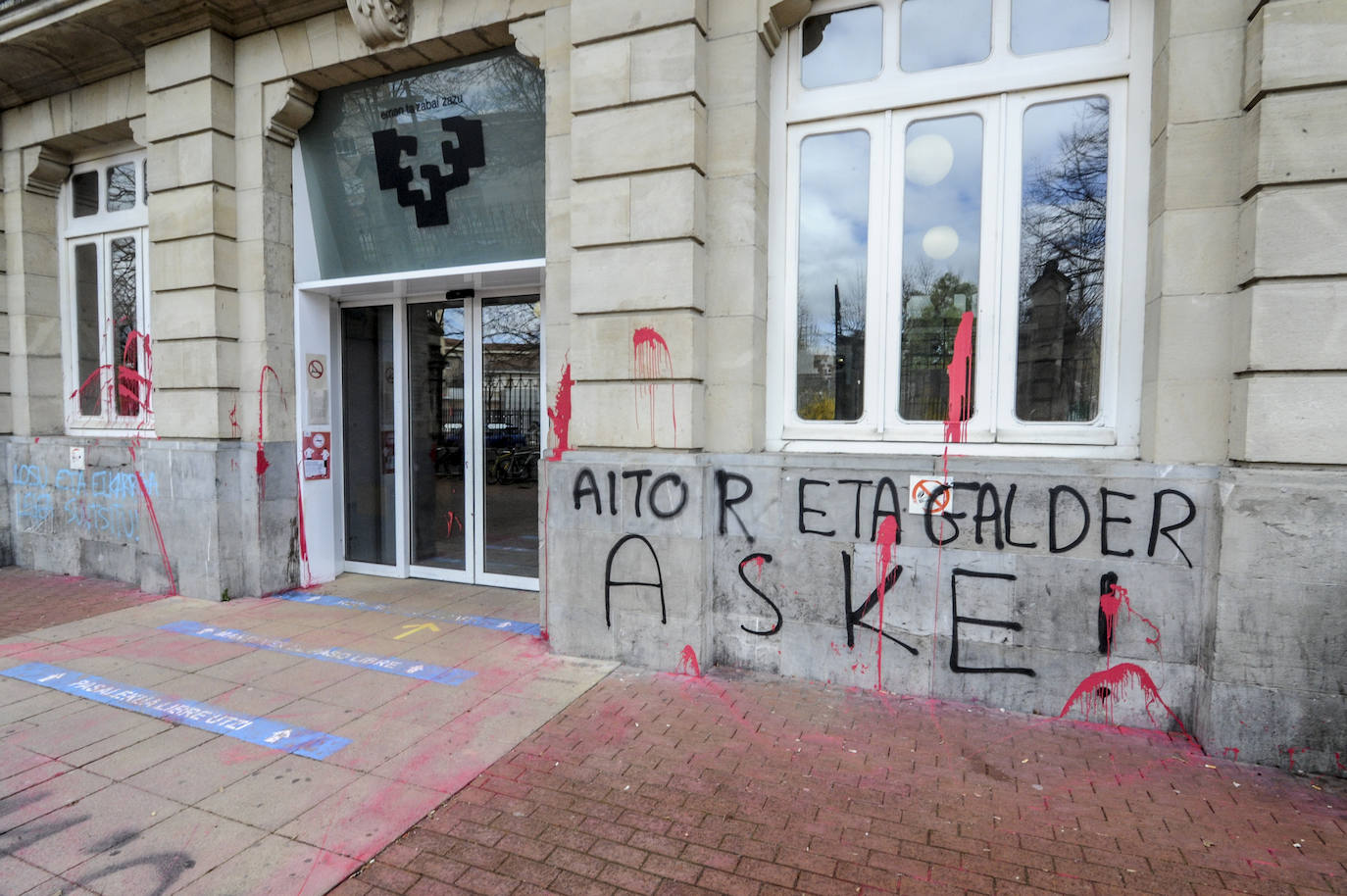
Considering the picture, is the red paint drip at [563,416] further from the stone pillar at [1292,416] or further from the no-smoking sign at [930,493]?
the stone pillar at [1292,416]

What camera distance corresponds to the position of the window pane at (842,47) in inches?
193

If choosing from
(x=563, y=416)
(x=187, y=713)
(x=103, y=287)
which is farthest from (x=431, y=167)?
(x=103, y=287)

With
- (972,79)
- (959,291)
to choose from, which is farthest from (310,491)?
(972,79)

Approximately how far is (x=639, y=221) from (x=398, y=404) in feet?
12.7

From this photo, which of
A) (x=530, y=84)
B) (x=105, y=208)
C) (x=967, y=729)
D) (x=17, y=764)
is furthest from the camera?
(x=105, y=208)

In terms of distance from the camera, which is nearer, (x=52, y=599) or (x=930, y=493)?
(x=930, y=493)

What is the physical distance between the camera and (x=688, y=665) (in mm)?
4973

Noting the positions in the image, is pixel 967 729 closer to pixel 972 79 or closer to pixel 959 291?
pixel 959 291

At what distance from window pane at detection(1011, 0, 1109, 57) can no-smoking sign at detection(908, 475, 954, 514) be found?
111 inches

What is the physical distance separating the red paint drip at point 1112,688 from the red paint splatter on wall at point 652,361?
9.77 feet

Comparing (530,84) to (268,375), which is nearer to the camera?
(530,84)

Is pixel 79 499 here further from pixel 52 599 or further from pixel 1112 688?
pixel 1112 688

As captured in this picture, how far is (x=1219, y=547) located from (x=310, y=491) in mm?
7618

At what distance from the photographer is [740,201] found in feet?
16.3
